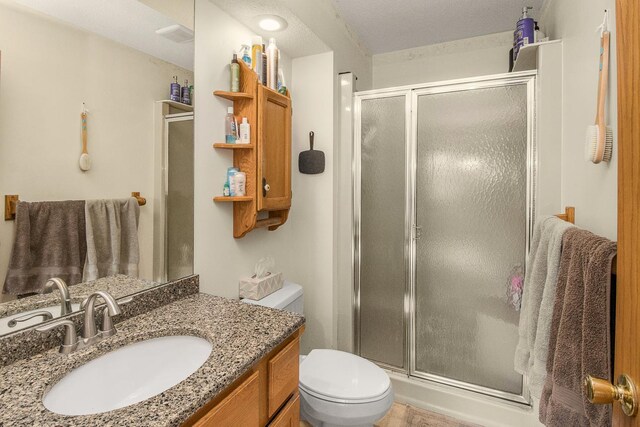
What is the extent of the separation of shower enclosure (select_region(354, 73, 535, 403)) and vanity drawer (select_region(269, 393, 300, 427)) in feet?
3.83

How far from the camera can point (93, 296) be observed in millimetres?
974

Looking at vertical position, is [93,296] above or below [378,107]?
below

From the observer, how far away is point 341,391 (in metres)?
1.46

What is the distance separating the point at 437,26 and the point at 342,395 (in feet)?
7.83

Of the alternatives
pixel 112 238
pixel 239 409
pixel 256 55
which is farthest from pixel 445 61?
pixel 239 409

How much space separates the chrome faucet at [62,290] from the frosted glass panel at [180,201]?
1.22 feet

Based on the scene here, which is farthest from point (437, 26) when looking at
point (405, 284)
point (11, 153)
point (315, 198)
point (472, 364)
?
point (11, 153)

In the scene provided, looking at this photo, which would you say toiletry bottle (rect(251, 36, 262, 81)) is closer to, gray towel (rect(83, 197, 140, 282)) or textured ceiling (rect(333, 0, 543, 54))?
textured ceiling (rect(333, 0, 543, 54))

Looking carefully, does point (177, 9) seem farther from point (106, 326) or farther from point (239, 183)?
point (106, 326)

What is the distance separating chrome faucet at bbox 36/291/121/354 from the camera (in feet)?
3.02

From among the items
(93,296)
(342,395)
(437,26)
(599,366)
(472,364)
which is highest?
(437,26)

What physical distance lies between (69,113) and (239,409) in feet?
3.31

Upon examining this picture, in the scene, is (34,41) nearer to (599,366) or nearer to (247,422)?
(247,422)

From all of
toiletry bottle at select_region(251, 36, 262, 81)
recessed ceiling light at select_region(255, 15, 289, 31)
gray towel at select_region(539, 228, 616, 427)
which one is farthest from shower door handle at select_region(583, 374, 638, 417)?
recessed ceiling light at select_region(255, 15, 289, 31)
